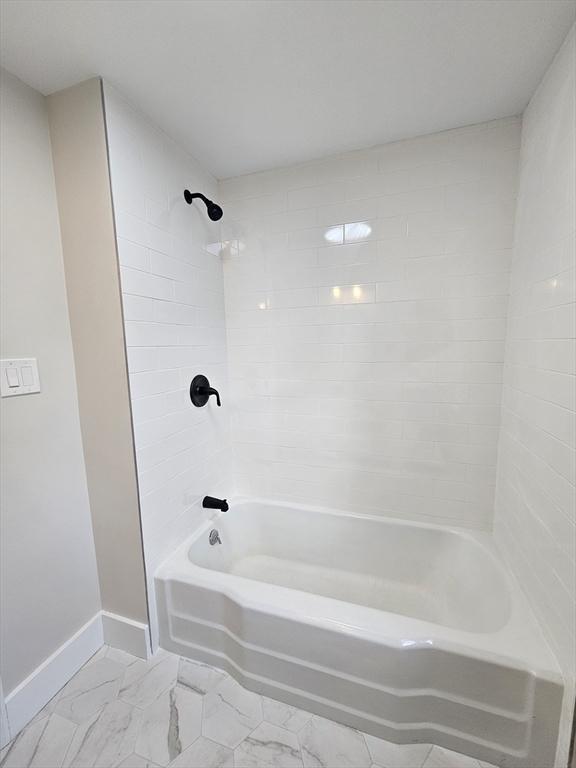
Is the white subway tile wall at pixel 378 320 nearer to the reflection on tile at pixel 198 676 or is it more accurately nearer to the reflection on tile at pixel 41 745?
the reflection on tile at pixel 198 676

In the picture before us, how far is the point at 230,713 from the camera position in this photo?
1.15 m

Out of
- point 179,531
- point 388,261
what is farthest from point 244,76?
point 179,531

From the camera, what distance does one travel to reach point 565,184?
3.25ft

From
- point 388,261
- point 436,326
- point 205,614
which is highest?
point 388,261

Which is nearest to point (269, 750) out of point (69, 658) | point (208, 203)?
point (69, 658)

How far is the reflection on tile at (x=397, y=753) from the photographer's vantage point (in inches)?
39.2

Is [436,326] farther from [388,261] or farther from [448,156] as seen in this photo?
[448,156]

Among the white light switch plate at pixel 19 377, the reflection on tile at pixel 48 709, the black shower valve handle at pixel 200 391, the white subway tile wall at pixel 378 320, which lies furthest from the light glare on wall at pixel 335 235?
the reflection on tile at pixel 48 709

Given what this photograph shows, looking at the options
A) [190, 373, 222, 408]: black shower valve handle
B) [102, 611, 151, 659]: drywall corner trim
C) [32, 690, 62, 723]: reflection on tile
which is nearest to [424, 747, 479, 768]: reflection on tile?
[102, 611, 151, 659]: drywall corner trim

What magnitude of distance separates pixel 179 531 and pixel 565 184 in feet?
6.57

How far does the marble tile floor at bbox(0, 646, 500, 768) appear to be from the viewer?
1.01 metres

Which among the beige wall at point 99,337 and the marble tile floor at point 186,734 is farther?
the beige wall at point 99,337

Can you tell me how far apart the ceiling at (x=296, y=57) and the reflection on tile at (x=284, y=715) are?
7.42 feet

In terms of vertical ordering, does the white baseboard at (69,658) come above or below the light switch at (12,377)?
below
